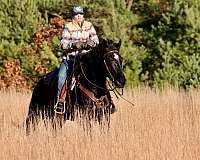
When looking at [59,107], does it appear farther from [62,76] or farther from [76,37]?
[76,37]

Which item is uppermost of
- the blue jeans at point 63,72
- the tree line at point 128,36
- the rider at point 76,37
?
the rider at point 76,37

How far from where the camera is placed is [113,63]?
333 inches

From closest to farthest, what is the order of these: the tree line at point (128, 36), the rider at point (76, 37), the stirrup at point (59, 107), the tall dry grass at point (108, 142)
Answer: the tall dry grass at point (108, 142), the stirrup at point (59, 107), the rider at point (76, 37), the tree line at point (128, 36)

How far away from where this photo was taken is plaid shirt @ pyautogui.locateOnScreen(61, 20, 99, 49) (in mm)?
9367

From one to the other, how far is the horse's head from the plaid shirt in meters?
0.61

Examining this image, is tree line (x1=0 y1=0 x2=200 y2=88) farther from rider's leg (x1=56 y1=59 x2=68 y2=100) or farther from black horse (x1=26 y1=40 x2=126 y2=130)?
black horse (x1=26 y1=40 x2=126 y2=130)

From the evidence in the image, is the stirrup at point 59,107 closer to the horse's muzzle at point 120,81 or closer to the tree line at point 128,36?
the horse's muzzle at point 120,81

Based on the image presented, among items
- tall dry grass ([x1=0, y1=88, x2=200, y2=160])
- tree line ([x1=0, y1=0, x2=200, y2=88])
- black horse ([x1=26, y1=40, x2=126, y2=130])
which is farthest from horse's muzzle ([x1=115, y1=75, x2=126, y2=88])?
tree line ([x1=0, y1=0, x2=200, y2=88])

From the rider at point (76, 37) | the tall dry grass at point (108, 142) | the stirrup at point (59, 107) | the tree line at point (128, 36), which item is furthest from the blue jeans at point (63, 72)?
the tree line at point (128, 36)

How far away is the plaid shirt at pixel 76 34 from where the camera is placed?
9367mm

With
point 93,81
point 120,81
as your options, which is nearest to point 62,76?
point 93,81

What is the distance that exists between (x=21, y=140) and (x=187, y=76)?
1272 centimetres

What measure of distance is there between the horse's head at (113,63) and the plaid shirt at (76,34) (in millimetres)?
614

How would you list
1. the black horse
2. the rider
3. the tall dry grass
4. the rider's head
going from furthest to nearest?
the rider's head < the rider < the black horse < the tall dry grass
